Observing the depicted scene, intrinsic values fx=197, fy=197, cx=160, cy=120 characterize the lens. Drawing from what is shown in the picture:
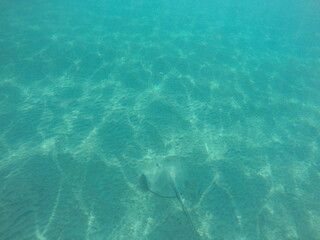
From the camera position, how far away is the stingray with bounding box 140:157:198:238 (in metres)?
6.30

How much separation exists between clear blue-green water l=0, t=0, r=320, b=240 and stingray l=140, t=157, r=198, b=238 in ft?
1.03

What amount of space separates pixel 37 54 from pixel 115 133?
27.8 ft

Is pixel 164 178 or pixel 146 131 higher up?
pixel 164 178

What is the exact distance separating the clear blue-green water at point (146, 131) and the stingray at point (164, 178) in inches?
12.3

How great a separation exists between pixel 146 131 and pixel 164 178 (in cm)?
281

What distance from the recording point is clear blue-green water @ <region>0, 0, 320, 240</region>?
19.8ft

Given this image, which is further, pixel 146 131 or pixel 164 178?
pixel 146 131

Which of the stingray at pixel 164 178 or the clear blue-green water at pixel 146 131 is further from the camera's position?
the stingray at pixel 164 178

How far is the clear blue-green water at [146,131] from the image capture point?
604 cm

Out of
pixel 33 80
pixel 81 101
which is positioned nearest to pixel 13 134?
pixel 81 101

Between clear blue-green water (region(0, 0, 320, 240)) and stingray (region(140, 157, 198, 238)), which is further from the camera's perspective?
stingray (region(140, 157, 198, 238))

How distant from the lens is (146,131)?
873 cm

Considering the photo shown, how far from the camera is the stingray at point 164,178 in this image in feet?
20.7

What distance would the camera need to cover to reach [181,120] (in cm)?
953
